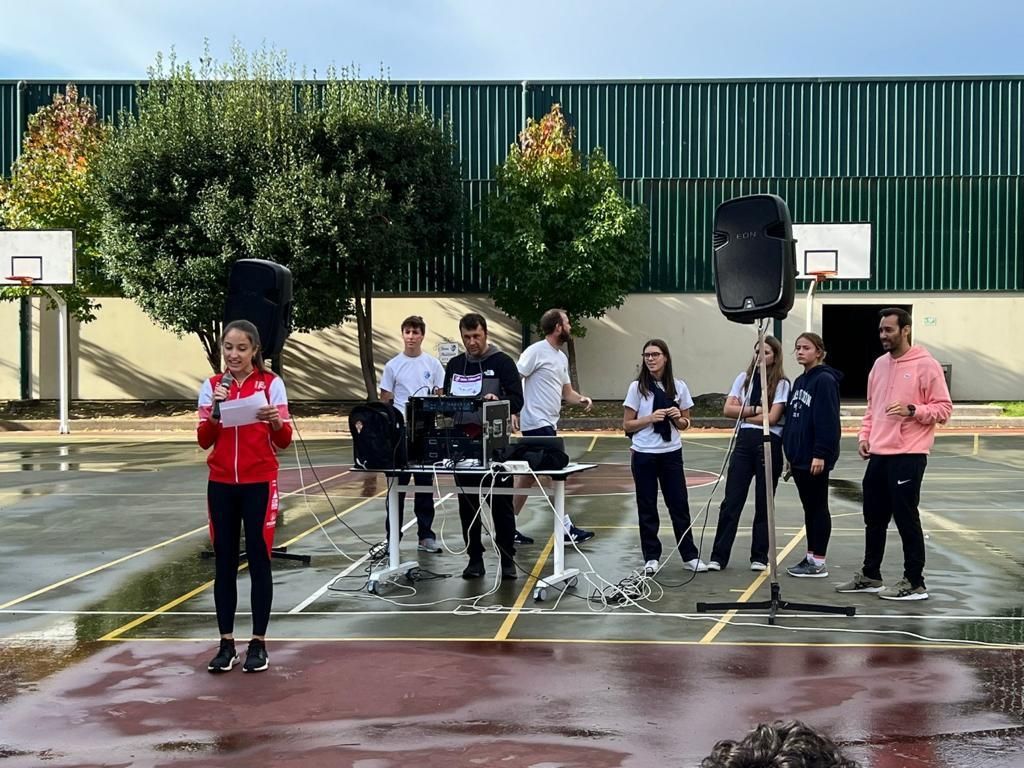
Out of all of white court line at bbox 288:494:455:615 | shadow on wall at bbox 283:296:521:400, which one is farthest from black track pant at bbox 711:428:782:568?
shadow on wall at bbox 283:296:521:400

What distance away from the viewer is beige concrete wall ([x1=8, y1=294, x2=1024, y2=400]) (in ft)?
112

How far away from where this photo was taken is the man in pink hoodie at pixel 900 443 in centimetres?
873

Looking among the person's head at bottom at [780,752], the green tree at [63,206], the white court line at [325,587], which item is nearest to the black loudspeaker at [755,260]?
the white court line at [325,587]

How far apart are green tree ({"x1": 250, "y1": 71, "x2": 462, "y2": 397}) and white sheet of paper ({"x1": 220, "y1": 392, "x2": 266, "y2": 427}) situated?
2045 centimetres

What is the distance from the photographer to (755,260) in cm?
844

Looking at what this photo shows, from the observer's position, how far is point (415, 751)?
5605 millimetres

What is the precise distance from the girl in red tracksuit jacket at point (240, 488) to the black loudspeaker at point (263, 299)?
2496mm

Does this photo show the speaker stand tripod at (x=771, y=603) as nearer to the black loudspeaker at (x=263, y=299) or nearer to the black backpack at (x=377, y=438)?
the black backpack at (x=377, y=438)

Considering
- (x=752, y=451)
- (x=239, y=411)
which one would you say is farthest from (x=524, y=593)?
(x=239, y=411)

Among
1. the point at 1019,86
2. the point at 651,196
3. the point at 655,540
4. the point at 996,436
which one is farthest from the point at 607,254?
the point at 655,540

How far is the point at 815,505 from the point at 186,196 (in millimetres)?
21326

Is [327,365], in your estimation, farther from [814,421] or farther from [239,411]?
[239,411]

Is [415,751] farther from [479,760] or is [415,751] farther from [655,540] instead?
[655,540]

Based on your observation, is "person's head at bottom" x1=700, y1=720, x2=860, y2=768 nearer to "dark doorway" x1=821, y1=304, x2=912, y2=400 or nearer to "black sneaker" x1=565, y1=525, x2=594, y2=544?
"black sneaker" x1=565, y1=525, x2=594, y2=544
